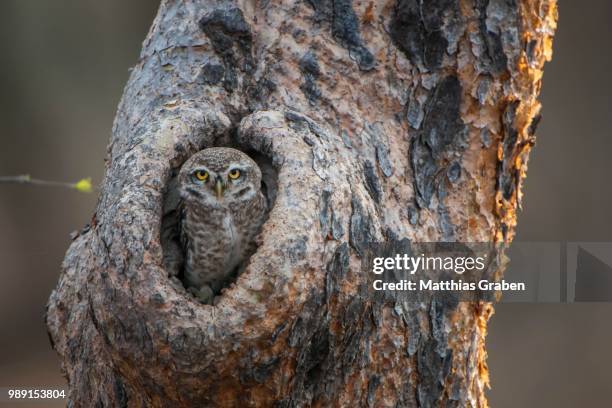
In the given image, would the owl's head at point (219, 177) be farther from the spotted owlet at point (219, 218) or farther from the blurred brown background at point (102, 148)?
the blurred brown background at point (102, 148)

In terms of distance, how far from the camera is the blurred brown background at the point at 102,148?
3584 mm

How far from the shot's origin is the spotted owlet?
5.49ft

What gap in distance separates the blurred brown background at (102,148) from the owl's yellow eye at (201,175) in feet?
7.06

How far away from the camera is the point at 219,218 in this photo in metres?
1.76

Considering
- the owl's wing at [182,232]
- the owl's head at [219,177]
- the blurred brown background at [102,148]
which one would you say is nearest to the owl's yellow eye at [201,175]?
the owl's head at [219,177]

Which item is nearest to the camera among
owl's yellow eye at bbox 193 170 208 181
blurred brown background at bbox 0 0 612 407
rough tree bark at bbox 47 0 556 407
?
rough tree bark at bbox 47 0 556 407

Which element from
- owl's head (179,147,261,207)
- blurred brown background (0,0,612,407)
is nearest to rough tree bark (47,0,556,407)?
owl's head (179,147,261,207)

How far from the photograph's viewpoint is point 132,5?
3691mm

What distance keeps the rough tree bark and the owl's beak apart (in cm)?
11

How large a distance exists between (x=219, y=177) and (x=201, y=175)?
42 millimetres

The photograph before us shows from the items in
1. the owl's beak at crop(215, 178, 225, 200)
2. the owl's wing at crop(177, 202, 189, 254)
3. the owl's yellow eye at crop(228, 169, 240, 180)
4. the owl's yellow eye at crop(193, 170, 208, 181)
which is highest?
the owl's yellow eye at crop(228, 169, 240, 180)

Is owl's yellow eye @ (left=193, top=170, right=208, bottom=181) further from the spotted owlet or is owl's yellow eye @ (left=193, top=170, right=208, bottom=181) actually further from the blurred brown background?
the blurred brown background

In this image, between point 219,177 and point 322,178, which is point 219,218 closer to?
point 219,177

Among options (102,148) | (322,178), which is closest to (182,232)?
(322,178)
